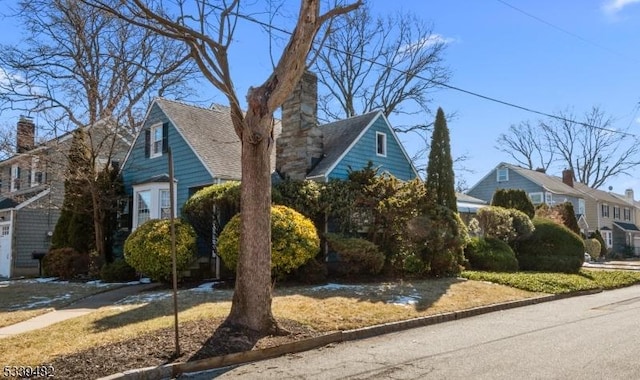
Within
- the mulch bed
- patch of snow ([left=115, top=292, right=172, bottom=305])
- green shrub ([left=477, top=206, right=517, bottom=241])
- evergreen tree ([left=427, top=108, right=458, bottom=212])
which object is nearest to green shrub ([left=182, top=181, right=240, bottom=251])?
patch of snow ([left=115, top=292, right=172, bottom=305])

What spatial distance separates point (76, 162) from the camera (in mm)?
21094

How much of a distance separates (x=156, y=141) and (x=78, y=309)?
10.7 meters

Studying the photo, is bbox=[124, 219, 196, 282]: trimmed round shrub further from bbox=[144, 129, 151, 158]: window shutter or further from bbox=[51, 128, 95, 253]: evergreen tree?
bbox=[144, 129, 151, 158]: window shutter

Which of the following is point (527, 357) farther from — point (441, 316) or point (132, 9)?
point (132, 9)

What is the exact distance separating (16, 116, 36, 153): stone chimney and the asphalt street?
60.9ft

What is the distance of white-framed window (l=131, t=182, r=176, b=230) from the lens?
780 inches

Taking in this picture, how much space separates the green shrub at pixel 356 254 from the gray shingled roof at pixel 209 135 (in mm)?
5245

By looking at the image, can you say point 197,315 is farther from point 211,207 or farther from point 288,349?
point 211,207

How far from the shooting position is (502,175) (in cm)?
4700

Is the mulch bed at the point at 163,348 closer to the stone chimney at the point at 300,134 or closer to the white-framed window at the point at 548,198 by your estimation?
the stone chimney at the point at 300,134

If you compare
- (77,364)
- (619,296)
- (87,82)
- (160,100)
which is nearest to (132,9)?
(77,364)

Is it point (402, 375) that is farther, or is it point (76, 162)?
point (76, 162)

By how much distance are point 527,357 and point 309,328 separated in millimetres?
3535

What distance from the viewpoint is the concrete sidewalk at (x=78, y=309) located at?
32.6 ft
